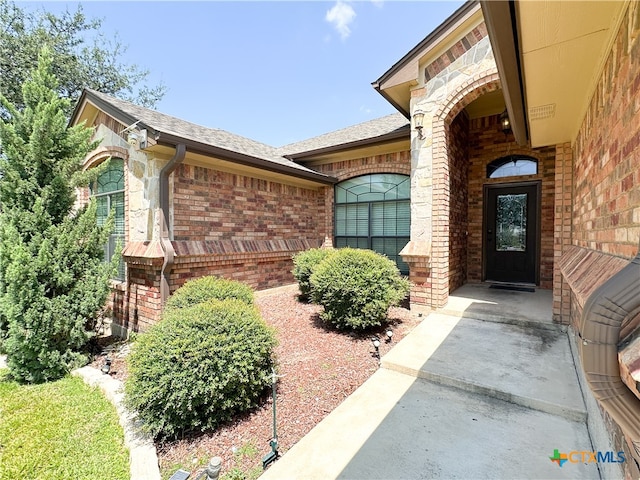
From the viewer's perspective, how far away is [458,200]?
22.5 feet

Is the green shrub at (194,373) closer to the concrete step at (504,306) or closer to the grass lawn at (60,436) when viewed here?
the grass lawn at (60,436)

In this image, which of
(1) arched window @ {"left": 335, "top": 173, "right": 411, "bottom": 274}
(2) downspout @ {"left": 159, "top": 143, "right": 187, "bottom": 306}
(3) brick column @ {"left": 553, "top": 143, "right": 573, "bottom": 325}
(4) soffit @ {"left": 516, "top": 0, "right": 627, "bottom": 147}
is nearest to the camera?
(4) soffit @ {"left": 516, "top": 0, "right": 627, "bottom": 147}

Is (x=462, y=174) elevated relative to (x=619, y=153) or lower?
elevated

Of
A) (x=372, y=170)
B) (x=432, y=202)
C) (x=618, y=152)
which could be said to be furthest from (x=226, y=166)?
(x=618, y=152)

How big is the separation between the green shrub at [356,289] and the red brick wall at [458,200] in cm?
225

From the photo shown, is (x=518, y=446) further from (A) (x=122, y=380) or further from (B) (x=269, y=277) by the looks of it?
(B) (x=269, y=277)

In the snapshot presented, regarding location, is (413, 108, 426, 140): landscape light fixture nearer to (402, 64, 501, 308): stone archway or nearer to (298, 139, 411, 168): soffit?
(402, 64, 501, 308): stone archway

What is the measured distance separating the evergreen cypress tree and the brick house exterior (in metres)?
0.97

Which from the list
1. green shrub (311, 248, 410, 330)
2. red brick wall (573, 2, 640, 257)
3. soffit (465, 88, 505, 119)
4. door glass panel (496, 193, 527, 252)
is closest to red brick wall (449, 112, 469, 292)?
soffit (465, 88, 505, 119)

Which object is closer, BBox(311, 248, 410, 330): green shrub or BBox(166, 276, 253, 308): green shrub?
BBox(166, 276, 253, 308): green shrub

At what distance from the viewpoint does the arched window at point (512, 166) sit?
6984 millimetres

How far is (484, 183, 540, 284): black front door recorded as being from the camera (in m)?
7.01

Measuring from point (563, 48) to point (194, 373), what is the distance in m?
3.92

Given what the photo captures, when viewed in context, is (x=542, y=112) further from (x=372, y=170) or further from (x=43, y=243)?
(x=43, y=243)
